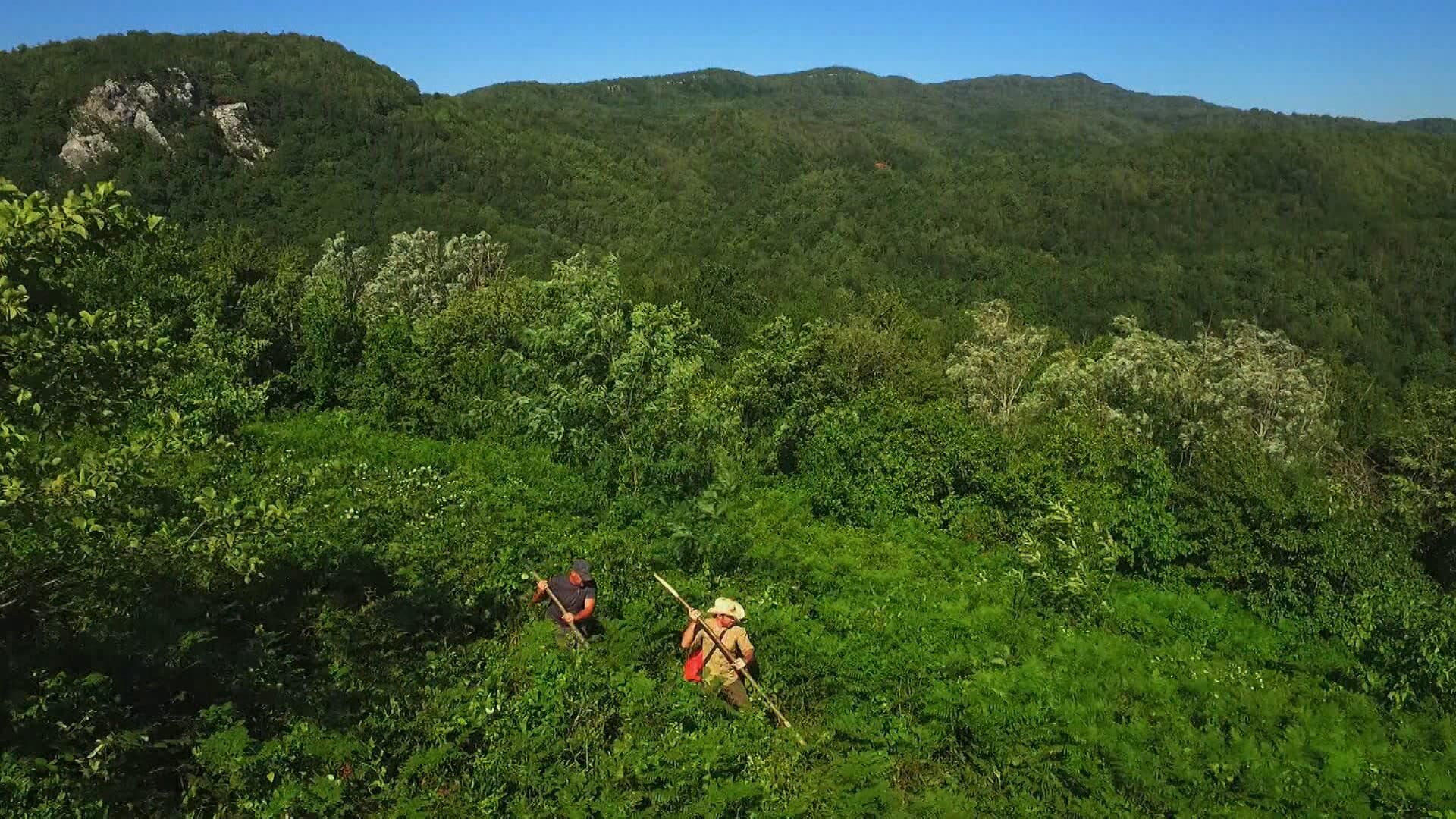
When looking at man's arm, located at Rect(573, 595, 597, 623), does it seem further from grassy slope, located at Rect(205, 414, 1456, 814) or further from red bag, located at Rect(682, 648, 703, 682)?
red bag, located at Rect(682, 648, 703, 682)

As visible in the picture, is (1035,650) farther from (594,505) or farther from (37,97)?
(37,97)

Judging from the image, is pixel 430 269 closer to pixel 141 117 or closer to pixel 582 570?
pixel 582 570

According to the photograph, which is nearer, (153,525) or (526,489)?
(153,525)

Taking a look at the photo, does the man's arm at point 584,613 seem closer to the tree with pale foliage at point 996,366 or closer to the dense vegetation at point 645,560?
the dense vegetation at point 645,560

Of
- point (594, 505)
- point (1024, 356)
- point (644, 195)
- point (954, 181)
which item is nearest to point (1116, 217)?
point (954, 181)

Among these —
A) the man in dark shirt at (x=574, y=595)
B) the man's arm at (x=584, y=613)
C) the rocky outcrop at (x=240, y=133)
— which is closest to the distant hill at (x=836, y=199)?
the rocky outcrop at (x=240, y=133)

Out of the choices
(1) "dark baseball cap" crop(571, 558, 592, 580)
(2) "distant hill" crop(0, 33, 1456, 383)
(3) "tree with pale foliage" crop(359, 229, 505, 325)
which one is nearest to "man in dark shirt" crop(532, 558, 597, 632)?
(1) "dark baseball cap" crop(571, 558, 592, 580)
